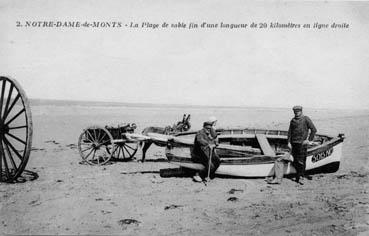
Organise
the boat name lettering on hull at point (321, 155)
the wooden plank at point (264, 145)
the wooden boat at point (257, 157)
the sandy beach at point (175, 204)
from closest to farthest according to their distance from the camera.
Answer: the sandy beach at point (175, 204), the wooden boat at point (257, 157), the boat name lettering on hull at point (321, 155), the wooden plank at point (264, 145)

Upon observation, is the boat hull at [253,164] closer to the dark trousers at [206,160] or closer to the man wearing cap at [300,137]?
the dark trousers at [206,160]

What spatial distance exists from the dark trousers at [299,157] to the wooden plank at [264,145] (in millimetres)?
967

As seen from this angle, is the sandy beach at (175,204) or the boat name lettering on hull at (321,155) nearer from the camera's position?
the sandy beach at (175,204)

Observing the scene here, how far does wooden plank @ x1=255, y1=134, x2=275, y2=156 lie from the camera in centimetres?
955

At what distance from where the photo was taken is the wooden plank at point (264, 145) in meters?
9.55

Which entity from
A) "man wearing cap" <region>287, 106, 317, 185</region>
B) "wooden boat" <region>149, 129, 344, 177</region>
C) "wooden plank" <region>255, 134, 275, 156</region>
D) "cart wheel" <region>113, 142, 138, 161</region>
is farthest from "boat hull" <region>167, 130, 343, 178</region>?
"cart wheel" <region>113, 142, 138, 161</region>

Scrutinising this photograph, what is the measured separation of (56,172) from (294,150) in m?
6.15

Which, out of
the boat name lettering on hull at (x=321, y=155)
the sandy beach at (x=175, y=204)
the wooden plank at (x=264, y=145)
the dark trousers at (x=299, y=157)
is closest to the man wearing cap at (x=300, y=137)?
the dark trousers at (x=299, y=157)

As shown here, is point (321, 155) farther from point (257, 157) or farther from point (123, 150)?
point (123, 150)

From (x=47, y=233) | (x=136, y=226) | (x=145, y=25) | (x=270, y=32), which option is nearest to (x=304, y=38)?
(x=270, y=32)

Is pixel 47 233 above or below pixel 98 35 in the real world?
below

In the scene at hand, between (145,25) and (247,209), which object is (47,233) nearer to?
(247,209)

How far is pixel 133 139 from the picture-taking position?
1030 cm

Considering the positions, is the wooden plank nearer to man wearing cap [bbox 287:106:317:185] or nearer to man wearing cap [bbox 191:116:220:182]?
man wearing cap [bbox 287:106:317:185]
